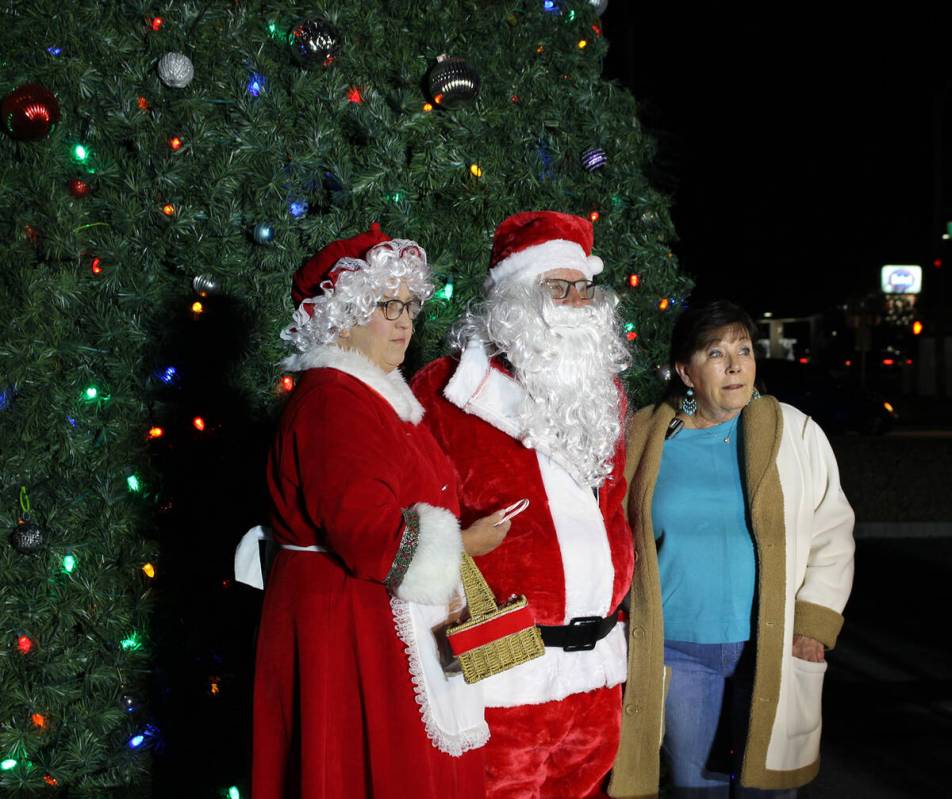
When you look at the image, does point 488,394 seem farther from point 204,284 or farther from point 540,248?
point 204,284

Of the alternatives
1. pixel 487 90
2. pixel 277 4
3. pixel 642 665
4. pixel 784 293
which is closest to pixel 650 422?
pixel 642 665

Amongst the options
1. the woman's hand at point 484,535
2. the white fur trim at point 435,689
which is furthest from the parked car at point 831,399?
the white fur trim at point 435,689

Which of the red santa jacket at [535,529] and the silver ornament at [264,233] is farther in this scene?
the silver ornament at [264,233]

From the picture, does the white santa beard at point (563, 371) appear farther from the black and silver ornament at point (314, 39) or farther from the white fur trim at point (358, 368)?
the black and silver ornament at point (314, 39)

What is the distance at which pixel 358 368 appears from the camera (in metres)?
2.73

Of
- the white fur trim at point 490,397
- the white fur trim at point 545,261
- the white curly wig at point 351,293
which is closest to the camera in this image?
the white curly wig at point 351,293

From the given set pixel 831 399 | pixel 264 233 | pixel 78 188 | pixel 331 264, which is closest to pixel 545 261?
pixel 331 264

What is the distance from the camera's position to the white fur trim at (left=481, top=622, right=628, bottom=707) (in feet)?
9.95

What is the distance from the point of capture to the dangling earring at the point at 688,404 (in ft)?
11.3

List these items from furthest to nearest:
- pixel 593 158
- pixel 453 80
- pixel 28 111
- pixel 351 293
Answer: pixel 593 158 → pixel 453 80 → pixel 28 111 → pixel 351 293

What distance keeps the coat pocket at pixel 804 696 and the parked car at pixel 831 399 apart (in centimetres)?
1700

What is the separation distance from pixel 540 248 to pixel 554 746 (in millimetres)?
1601

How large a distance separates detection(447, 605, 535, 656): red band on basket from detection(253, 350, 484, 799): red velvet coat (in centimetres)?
16

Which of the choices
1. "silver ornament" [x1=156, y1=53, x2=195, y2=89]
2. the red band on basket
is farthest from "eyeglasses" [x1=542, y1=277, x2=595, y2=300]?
"silver ornament" [x1=156, y1=53, x2=195, y2=89]
